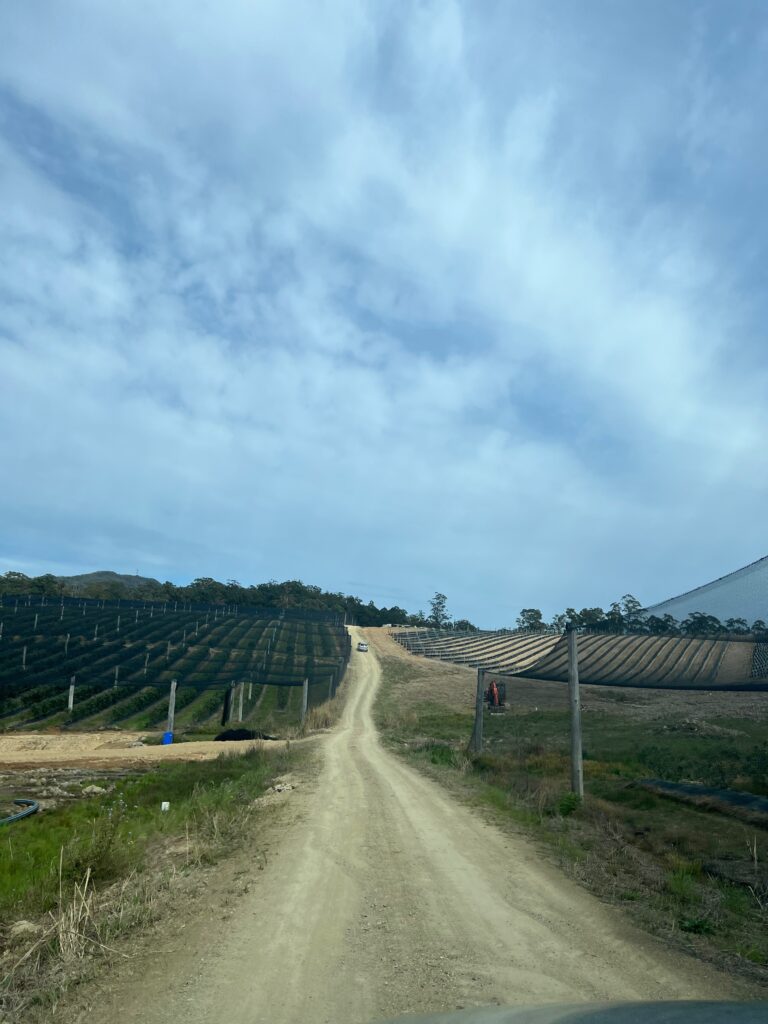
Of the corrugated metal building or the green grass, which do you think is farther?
the corrugated metal building

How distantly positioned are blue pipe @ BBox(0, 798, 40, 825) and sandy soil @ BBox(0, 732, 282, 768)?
7570 millimetres

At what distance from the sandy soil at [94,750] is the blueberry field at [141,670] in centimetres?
396

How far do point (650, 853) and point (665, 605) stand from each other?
7727 millimetres

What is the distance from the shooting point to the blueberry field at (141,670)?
4122 cm

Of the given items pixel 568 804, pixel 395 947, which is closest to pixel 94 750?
pixel 568 804

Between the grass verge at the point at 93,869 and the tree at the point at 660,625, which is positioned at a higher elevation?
the tree at the point at 660,625

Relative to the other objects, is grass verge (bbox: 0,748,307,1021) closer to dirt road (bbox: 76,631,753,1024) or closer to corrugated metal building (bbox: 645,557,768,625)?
dirt road (bbox: 76,631,753,1024)

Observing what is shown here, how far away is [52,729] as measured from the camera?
37.9 m

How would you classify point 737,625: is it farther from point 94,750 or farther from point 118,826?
point 94,750

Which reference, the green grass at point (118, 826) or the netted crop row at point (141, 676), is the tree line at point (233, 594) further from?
the green grass at point (118, 826)

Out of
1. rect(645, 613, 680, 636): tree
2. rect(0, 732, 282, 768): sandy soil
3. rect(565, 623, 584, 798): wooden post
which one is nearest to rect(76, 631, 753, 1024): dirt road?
rect(565, 623, 584, 798): wooden post

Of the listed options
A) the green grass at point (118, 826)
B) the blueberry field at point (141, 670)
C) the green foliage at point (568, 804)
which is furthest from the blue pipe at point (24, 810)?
the blueberry field at point (141, 670)

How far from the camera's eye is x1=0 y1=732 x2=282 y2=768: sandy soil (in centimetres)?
2570

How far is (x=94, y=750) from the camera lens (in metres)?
31.0
